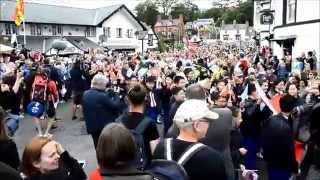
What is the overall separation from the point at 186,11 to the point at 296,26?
102m

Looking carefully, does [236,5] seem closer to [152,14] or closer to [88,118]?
[152,14]

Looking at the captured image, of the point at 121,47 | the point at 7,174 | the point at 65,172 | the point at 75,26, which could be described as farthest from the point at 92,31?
the point at 7,174

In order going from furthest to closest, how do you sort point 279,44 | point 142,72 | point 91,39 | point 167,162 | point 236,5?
point 236,5 → point 91,39 → point 279,44 → point 142,72 → point 167,162

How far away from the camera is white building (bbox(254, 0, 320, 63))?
23531 mm

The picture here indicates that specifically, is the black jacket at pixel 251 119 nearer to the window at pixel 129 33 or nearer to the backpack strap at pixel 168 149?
the backpack strap at pixel 168 149

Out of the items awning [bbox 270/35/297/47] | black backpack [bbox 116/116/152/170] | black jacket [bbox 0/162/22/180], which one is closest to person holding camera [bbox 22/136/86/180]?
black jacket [bbox 0/162/22/180]

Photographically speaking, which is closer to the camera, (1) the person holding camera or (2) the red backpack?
(1) the person holding camera

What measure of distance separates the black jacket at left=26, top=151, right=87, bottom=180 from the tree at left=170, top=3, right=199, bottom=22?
377ft

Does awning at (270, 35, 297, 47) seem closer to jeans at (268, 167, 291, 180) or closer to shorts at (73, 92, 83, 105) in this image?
shorts at (73, 92, 83, 105)

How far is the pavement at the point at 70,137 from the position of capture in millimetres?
10070

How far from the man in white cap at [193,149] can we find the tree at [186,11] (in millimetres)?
114926

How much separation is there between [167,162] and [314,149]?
115cm

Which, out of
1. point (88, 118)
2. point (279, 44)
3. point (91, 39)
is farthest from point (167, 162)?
point (91, 39)

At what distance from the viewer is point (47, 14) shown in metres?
52.6
